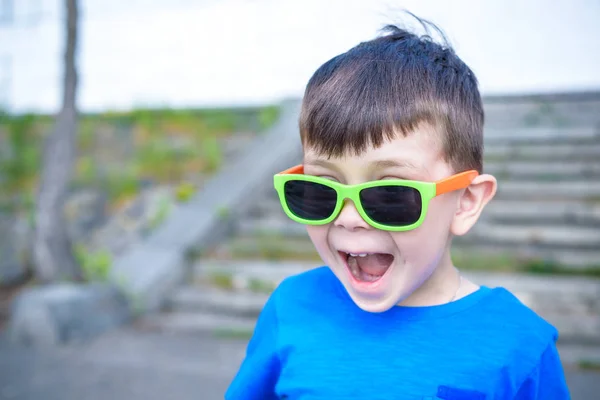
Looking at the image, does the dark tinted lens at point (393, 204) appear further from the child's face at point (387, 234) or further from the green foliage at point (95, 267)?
the green foliage at point (95, 267)

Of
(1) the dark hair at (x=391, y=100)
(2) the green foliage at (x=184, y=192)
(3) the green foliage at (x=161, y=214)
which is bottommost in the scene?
(3) the green foliage at (x=161, y=214)

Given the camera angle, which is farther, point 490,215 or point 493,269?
point 490,215

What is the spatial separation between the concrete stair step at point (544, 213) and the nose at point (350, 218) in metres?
3.57

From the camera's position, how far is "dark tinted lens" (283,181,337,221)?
1.24 meters

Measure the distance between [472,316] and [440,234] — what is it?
0.20m

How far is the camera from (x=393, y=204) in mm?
1182

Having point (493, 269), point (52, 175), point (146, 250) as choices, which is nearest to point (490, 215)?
point (493, 269)

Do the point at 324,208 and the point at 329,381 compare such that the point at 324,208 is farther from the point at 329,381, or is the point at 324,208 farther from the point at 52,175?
the point at 52,175

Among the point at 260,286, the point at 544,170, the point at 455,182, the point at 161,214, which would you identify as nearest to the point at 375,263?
the point at 455,182

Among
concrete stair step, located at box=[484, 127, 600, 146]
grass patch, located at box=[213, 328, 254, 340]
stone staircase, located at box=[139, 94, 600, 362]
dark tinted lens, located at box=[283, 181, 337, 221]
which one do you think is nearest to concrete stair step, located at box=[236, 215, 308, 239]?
stone staircase, located at box=[139, 94, 600, 362]

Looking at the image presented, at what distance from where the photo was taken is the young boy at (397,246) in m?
1.19

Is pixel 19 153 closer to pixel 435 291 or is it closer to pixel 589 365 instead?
pixel 589 365

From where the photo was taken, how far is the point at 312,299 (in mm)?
1390

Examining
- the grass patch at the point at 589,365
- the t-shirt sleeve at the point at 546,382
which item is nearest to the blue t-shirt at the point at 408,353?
the t-shirt sleeve at the point at 546,382
